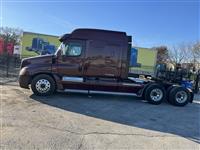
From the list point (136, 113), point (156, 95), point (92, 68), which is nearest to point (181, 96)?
point (156, 95)

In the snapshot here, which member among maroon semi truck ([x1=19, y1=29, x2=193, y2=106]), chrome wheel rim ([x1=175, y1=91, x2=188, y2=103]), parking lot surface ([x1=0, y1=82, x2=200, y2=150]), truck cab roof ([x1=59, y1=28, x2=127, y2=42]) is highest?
truck cab roof ([x1=59, y1=28, x2=127, y2=42])

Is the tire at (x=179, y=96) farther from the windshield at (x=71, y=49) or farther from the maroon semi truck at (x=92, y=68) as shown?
the windshield at (x=71, y=49)

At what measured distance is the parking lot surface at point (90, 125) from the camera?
220 inches

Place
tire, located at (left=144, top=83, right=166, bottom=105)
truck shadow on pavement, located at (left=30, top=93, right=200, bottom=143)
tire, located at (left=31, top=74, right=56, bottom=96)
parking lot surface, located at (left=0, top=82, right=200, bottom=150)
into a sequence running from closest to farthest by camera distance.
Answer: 1. parking lot surface, located at (left=0, top=82, right=200, bottom=150)
2. truck shadow on pavement, located at (left=30, top=93, right=200, bottom=143)
3. tire, located at (left=31, top=74, right=56, bottom=96)
4. tire, located at (left=144, top=83, right=166, bottom=105)

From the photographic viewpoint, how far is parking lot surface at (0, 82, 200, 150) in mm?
5582

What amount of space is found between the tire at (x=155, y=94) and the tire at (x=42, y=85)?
389 cm

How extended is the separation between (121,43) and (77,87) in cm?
257

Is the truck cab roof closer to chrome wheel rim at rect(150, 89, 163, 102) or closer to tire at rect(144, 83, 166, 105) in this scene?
tire at rect(144, 83, 166, 105)

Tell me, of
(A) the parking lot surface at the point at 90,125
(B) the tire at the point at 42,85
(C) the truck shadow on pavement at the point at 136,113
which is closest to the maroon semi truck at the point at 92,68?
(B) the tire at the point at 42,85

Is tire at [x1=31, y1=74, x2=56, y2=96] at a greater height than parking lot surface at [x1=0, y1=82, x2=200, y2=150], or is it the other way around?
tire at [x1=31, y1=74, x2=56, y2=96]

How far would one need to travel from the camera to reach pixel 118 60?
1137 centimetres

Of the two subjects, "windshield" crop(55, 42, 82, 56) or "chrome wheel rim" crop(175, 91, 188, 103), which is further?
"chrome wheel rim" crop(175, 91, 188, 103)

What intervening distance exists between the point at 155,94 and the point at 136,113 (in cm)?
264

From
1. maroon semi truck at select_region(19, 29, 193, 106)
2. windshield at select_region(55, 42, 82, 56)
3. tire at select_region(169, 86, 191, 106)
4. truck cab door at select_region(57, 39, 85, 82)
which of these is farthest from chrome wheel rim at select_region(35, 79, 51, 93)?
tire at select_region(169, 86, 191, 106)
